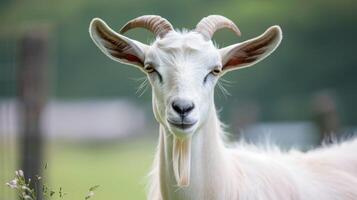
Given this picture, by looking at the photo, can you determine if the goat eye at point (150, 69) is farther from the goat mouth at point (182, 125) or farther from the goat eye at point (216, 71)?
the goat mouth at point (182, 125)

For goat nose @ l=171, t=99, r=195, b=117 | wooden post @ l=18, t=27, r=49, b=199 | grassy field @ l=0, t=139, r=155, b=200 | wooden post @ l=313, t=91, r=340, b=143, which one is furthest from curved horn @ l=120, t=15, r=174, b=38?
grassy field @ l=0, t=139, r=155, b=200

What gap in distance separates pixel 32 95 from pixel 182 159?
5.04 m

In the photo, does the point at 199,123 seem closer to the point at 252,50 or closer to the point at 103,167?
the point at 252,50

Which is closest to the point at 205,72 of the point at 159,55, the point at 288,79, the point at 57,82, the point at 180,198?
the point at 159,55

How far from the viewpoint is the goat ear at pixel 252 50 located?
8.90 metres

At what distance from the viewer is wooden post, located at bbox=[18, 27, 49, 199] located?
1327 centimetres

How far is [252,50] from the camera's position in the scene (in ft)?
29.6

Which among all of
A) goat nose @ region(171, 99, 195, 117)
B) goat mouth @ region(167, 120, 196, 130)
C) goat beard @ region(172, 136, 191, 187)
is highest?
goat nose @ region(171, 99, 195, 117)

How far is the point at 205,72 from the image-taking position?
27.8 feet

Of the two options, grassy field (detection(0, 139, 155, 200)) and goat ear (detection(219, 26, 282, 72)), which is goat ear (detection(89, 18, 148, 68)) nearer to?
goat ear (detection(219, 26, 282, 72))

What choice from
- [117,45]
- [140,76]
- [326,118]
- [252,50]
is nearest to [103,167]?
[140,76]

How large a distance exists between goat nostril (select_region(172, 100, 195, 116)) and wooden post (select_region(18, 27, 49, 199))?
528 centimetres

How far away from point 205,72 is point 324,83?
1252 inches

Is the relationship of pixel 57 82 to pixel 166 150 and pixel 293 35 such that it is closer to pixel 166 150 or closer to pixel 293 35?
pixel 293 35
